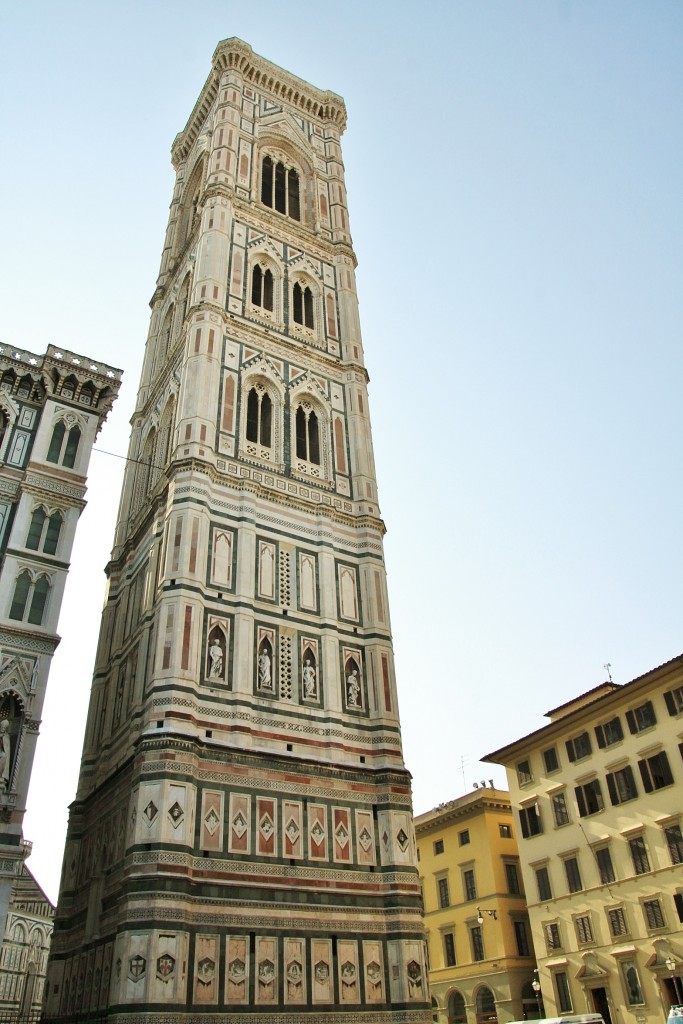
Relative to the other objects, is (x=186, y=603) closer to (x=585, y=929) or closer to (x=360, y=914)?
(x=360, y=914)

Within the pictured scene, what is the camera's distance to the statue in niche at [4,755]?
16.6 m

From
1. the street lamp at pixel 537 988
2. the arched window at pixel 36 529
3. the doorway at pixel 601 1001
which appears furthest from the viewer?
the street lamp at pixel 537 988

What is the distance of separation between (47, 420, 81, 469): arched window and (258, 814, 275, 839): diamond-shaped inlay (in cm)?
993

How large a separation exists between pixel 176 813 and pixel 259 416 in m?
12.2

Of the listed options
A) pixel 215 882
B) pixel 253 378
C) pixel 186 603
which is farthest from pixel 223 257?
pixel 215 882

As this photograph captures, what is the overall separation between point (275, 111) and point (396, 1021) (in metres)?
34.7

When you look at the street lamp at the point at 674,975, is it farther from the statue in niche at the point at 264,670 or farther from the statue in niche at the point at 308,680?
the statue in niche at the point at 264,670

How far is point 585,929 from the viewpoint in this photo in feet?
93.5

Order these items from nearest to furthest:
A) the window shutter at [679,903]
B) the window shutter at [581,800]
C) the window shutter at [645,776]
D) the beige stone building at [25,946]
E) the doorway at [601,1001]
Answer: the window shutter at [679,903] < the doorway at [601,1001] < the window shutter at [645,776] < the window shutter at [581,800] < the beige stone building at [25,946]

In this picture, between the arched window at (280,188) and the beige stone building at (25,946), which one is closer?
the arched window at (280,188)

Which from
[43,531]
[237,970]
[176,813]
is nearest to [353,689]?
[176,813]

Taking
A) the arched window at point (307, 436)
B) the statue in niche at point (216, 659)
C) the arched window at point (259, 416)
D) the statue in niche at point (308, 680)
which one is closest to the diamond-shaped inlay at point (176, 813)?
the statue in niche at point (216, 659)

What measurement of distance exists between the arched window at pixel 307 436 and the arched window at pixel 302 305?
4.23m

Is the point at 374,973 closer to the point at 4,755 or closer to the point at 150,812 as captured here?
the point at 150,812
